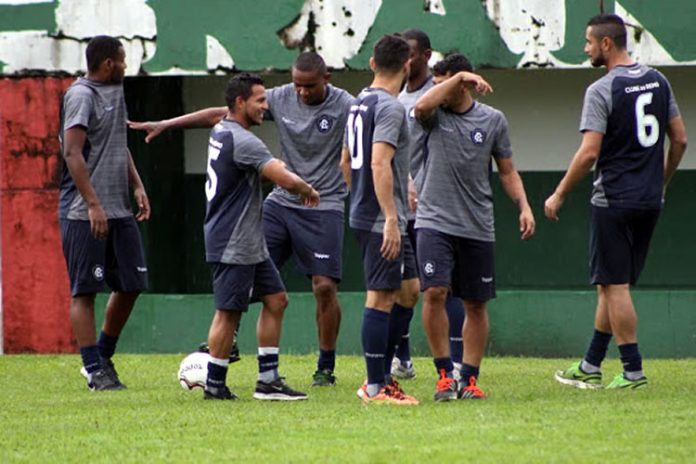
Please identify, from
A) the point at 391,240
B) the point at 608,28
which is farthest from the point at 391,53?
the point at 608,28

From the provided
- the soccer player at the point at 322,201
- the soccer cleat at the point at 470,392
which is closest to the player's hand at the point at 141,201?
the soccer player at the point at 322,201

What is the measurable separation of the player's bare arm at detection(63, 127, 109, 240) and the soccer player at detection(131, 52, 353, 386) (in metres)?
0.46

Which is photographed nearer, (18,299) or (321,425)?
(321,425)

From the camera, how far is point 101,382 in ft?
34.7

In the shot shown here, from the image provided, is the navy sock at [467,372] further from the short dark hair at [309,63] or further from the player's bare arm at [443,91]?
the short dark hair at [309,63]

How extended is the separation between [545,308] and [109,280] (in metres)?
4.85

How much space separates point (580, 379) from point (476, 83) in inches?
98.0

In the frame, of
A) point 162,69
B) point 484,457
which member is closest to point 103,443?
point 484,457

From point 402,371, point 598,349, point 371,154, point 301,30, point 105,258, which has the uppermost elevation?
point 301,30

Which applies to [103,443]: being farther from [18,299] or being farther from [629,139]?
[18,299]

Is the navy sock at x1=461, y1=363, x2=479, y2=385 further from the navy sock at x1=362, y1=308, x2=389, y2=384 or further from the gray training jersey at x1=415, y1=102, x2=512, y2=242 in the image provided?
the gray training jersey at x1=415, y1=102, x2=512, y2=242

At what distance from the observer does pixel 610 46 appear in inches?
392

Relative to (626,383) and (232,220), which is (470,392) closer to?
(626,383)

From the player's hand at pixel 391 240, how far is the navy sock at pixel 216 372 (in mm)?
1329
